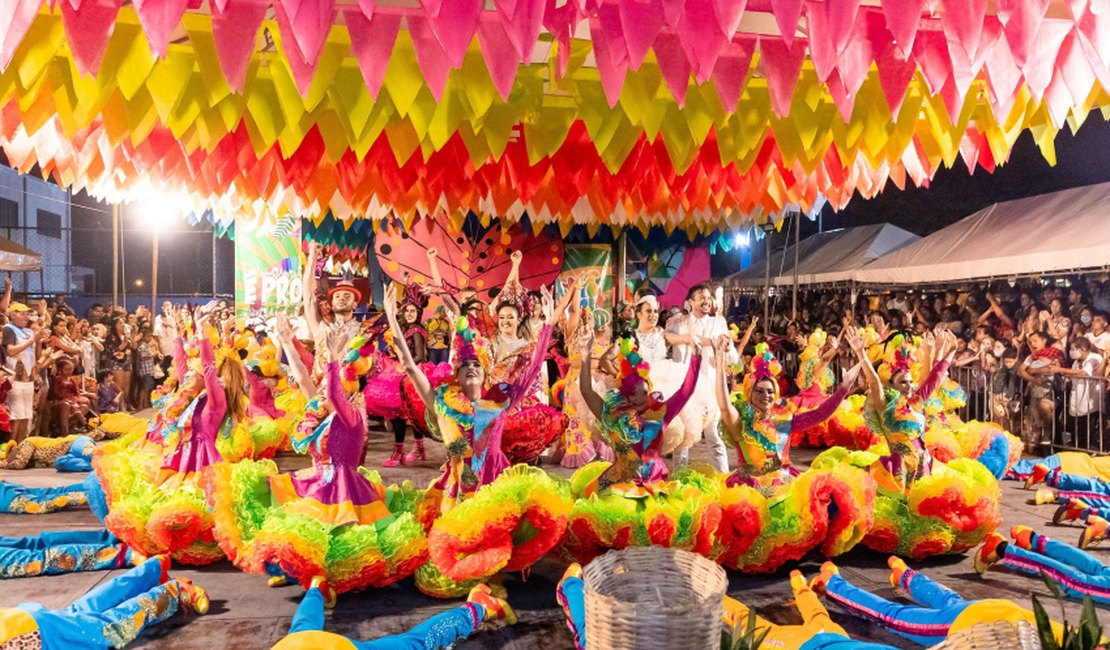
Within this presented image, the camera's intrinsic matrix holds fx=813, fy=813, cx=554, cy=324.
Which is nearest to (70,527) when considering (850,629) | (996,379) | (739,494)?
(739,494)

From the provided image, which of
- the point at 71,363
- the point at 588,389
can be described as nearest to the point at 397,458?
the point at 588,389

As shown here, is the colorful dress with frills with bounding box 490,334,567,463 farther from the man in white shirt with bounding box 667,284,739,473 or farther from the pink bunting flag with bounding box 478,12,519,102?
the pink bunting flag with bounding box 478,12,519,102

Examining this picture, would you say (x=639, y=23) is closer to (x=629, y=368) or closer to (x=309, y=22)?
(x=309, y=22)

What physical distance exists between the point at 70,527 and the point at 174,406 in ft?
3.16

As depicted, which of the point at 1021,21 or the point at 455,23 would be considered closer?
the point at 455,23

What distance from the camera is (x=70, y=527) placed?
5.07 m

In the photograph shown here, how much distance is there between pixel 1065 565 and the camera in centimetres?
397

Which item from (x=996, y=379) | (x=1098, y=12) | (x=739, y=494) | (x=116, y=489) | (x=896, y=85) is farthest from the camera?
(x=996, y=379)

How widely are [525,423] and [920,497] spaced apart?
284 centimetres

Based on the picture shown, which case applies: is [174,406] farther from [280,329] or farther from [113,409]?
[113,409]

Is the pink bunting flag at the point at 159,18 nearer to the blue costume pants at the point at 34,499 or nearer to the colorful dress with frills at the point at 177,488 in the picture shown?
the colorful dress with frills at the point at 177,488

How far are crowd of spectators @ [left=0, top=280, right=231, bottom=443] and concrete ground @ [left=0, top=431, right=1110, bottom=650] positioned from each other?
1.91 metres

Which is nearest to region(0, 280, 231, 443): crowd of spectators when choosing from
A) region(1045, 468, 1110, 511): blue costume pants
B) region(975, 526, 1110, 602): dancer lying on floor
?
region(975, 526, 1110, 602): dancer lying on floor

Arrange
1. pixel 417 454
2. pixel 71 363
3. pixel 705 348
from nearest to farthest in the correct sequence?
1. pixel 705 348
2. pixel 417 454
3. pixel 71 363
